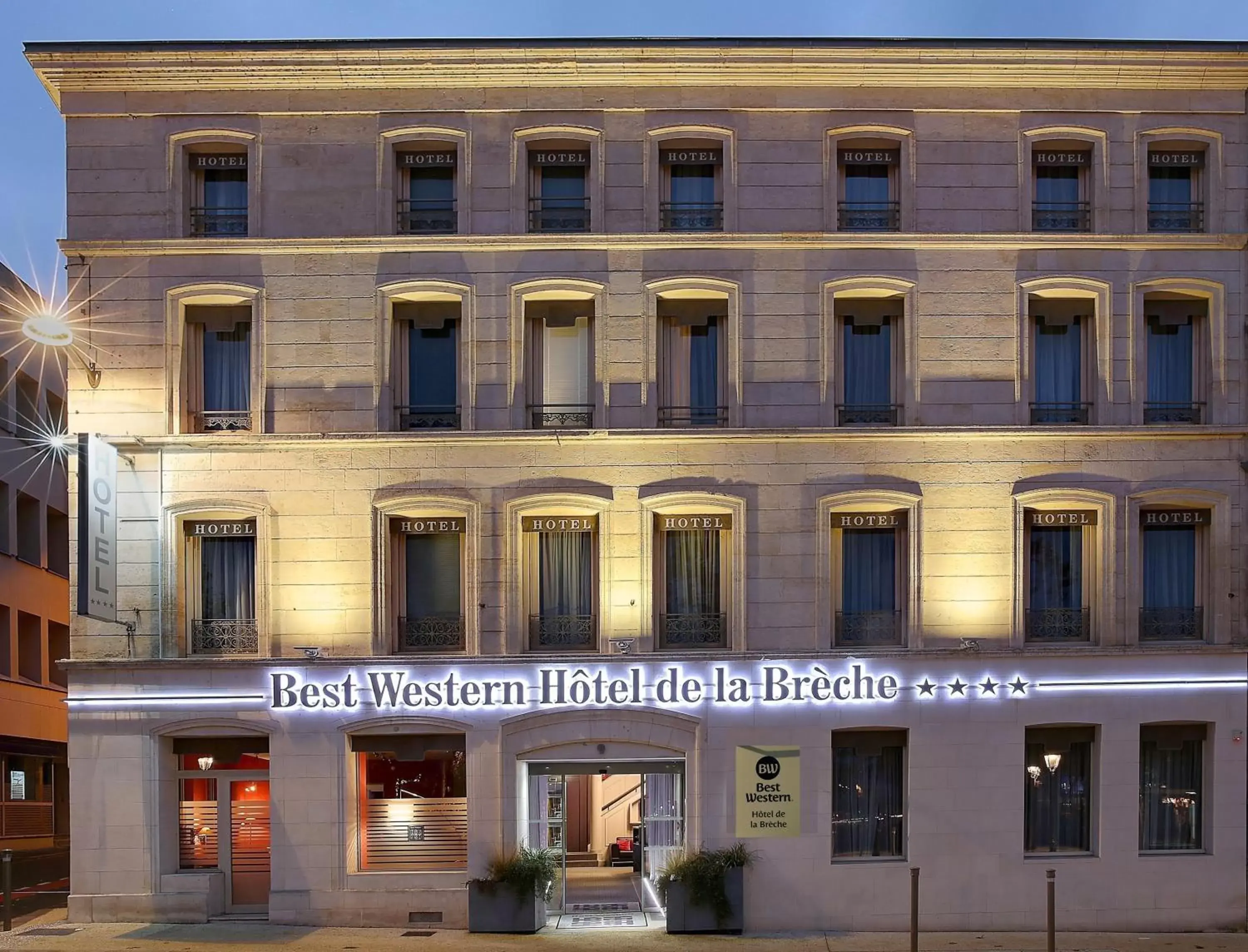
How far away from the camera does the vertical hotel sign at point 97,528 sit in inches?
710

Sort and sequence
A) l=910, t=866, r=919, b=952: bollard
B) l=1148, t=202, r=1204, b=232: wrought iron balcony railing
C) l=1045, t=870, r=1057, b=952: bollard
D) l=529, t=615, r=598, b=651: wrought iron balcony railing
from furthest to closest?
l=1148, t=202, r=1204, b=232: wrought iron balcony railing → l=529, t=615, r=598, b=651: wrought iron balcony railing → l=910, t=866, r=919, b=952: bollard → l=1045, t=870, r=1057, b=952: bollard

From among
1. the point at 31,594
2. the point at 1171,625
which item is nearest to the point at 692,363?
the point at 1171,625

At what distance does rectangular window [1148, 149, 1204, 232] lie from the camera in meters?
20.4

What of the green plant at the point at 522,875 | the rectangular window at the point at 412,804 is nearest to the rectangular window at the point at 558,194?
the rectangular window at the point at 412,804

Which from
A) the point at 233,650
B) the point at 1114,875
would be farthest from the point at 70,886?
the point at 1114,875

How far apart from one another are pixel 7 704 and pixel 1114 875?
94.1 feet

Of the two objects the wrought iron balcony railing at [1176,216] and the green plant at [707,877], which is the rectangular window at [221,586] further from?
the wrought iron balcony railing at [1176,216]

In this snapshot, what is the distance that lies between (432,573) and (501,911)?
562 centimetres

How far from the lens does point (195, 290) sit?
64.8 feet

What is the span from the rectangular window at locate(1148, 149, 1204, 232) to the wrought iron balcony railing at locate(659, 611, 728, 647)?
10.3 metres

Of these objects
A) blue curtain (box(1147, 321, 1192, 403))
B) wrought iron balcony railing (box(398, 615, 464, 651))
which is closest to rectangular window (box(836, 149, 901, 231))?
blue curtain (box(1147, 321, 1192, 403))

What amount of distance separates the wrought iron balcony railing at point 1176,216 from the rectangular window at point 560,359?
10.1 meters

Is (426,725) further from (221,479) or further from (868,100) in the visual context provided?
(868,100)

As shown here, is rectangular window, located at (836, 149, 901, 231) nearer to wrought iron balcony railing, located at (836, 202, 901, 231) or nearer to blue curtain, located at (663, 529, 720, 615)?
wrought iron balcony railing, located at (836, 202, 901, 231)
